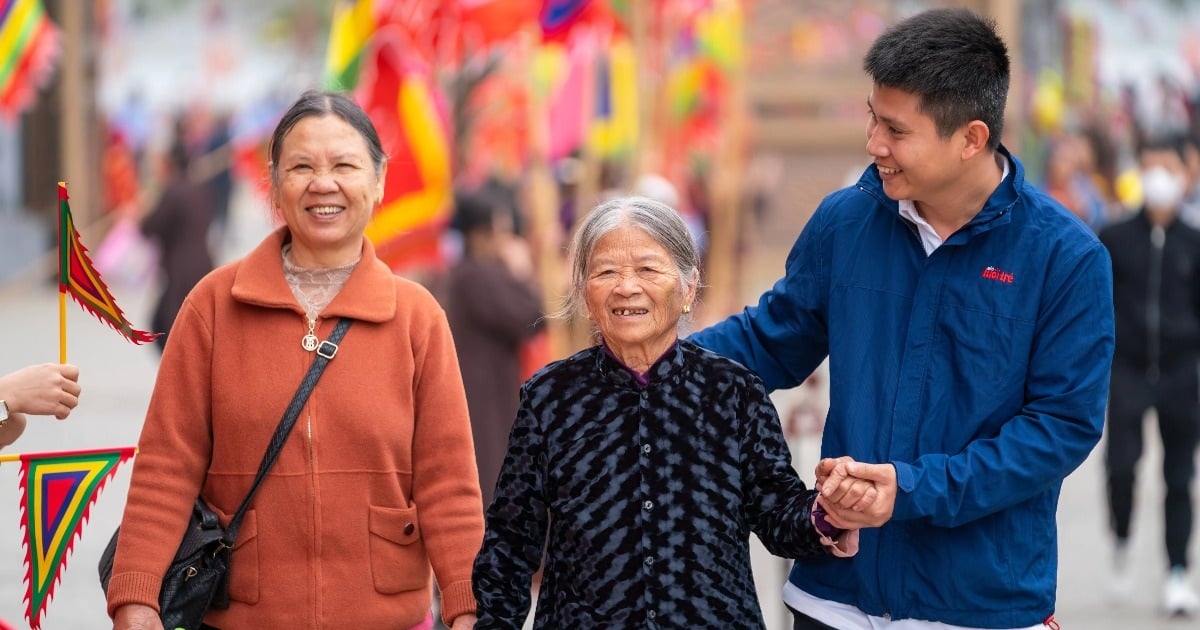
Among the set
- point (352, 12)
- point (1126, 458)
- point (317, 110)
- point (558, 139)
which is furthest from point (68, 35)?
point (317, 110)

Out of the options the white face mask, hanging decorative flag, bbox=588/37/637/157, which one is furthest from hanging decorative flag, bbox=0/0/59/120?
hanging decorative flag, bbox=588/37/637/157

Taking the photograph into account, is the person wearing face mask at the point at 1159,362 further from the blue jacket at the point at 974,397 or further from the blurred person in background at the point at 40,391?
the blurred person in background at the point at 40,391

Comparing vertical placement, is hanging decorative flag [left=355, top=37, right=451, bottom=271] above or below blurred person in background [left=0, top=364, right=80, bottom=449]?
above

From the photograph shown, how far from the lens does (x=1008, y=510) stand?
292 cm

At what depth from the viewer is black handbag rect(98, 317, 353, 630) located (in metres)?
3.14

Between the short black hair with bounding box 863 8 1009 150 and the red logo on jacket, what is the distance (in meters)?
0.24

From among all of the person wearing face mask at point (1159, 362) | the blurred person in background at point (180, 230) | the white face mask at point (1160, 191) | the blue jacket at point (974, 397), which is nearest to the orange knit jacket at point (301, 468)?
the blue jacket at point (974, 397)

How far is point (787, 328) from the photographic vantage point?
10.8 ft

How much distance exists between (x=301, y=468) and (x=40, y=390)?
1.76 ft

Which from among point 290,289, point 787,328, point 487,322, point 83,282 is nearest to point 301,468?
point 290,289

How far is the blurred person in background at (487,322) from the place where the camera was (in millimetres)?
6828

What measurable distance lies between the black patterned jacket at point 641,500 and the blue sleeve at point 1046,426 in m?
0.21

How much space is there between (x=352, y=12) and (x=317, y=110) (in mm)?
5124

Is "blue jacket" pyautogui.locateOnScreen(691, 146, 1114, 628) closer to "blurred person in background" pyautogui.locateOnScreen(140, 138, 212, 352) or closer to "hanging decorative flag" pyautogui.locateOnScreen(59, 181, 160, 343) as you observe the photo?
"hanging decorative flag" pyautogui.locateOnScreen(59, 181, 160, 343)
